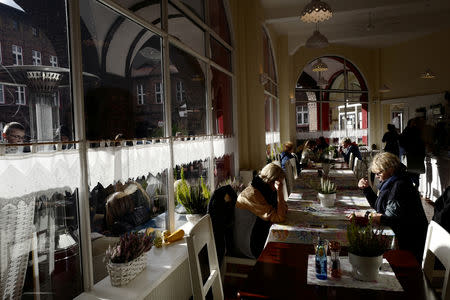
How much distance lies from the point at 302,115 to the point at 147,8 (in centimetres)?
911

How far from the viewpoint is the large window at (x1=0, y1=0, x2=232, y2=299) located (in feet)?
4.87

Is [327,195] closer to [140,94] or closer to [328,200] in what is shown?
[328,200]

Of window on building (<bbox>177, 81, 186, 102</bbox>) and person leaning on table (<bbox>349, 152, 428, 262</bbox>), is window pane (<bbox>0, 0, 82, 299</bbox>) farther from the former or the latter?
person leaning on table (<bbox>349, 152, 428, 262</bbox>)

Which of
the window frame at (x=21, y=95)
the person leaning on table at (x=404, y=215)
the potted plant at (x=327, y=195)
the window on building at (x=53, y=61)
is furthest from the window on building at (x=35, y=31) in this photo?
the potted plant at (x=327, y=195)

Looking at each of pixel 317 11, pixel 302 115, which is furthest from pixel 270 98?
pixel 317 11

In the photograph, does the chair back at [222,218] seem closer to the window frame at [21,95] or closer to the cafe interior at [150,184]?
the cafe interior at [150,184]

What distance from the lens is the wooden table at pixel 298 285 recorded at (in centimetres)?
142

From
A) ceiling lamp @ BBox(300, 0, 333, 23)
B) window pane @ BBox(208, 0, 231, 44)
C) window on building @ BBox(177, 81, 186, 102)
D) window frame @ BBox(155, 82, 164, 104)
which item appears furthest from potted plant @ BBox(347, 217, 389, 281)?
window pane @ BBox(208, 0, 231, 44)

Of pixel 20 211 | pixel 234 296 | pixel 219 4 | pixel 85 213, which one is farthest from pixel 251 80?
pixel 20 211

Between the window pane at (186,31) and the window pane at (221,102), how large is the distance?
500 millimetres

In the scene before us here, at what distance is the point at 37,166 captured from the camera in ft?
4.97

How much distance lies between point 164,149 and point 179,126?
1.82 ft

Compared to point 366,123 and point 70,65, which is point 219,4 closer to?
point 70,65

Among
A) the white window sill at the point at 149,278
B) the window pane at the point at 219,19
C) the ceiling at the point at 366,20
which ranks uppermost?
the ceiling at the point at 366,20
